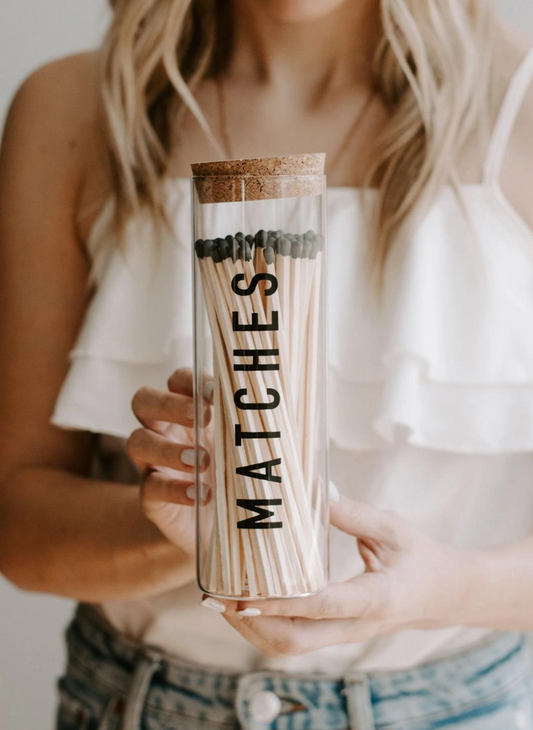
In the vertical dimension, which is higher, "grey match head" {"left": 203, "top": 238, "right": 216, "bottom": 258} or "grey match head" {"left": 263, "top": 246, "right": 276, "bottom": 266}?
"grey match head" {"left": 203, "top": 238, "right": 216, "bottom": 258}

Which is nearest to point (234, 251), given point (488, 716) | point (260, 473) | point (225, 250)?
point (225, 250)

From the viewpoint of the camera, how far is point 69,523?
80 centimetres

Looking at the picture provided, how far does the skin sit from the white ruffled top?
0.16ft

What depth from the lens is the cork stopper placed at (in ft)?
1.52

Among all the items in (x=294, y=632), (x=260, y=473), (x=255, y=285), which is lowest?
(x=294, y=632)

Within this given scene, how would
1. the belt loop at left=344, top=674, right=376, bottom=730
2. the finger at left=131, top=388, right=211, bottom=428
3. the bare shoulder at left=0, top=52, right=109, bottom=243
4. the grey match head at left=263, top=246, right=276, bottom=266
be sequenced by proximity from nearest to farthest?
the grey match head at left=263, top=246, right=276, bottom=266
the finger at left=131, top=388, right=211, bottom=428
the belt loop at left=344, top=674, right=376, bottom=730
the bare shoulder at left=0, top=52, right=109, bottom=243

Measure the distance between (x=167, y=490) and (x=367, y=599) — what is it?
0.15 metres

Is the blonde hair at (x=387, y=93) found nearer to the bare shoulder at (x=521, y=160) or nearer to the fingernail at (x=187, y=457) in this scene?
the bare shoulder at (x=521, y=160)

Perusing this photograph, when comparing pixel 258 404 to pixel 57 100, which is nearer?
pixel 258 404

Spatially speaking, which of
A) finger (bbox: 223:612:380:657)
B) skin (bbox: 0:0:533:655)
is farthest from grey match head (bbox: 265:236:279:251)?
skin (bbox: 0:0:533:655)

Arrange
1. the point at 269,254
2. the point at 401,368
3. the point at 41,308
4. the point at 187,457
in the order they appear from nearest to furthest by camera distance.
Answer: the point at 269,254 < the point at 187,457 < the point at 401,368 < the point at 41,308

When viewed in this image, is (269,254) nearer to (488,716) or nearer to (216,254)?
(216,254)

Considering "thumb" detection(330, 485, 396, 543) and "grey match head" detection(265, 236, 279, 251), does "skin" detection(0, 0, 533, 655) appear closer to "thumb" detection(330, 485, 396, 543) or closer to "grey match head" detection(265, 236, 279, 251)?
"thumb" detection(330, 485, 396, 543)

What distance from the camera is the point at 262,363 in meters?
0.46
